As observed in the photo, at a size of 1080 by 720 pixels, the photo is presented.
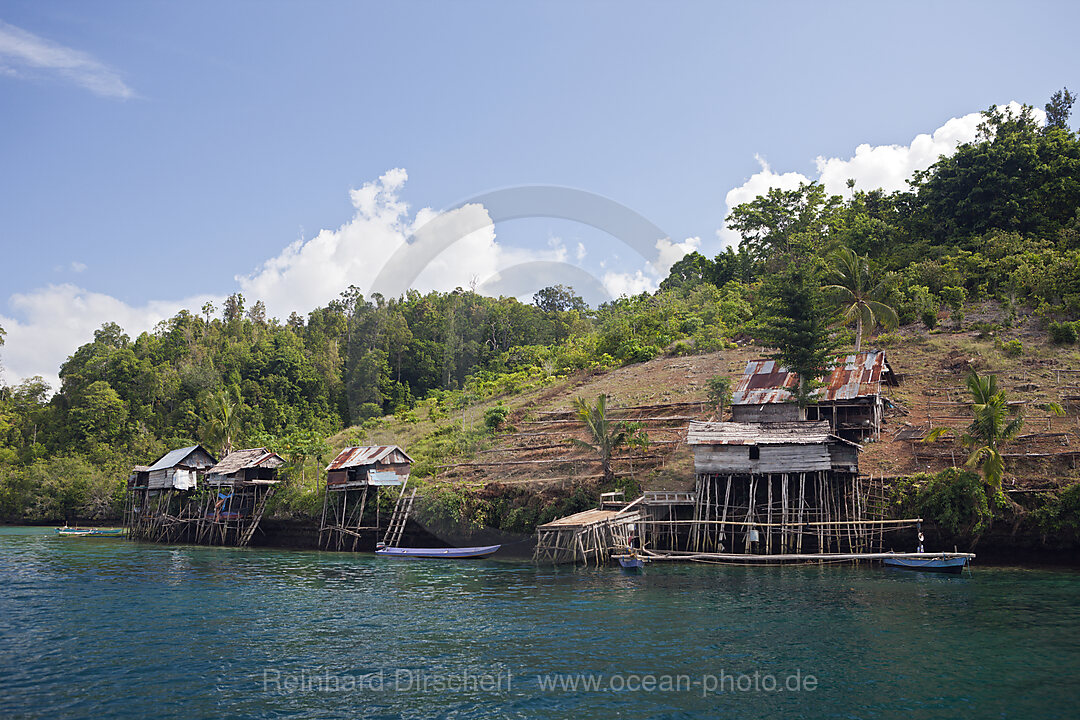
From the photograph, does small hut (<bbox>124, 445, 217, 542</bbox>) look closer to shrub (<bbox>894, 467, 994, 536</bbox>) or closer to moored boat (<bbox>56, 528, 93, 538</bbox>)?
moored boat (<bbox>56, 528, 93, 538</bbox>)

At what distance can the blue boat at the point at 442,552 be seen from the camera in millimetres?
35469

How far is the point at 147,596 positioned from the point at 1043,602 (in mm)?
29784

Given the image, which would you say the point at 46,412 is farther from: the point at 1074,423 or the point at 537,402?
the point at 1074,423

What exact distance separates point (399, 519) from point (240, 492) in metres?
16.0

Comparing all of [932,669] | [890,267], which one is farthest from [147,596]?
[890,267]

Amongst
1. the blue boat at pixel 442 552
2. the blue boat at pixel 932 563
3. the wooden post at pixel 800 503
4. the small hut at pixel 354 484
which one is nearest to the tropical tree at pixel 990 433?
the blue boat at pixel 932 563

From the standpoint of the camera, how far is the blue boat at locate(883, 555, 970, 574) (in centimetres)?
2653

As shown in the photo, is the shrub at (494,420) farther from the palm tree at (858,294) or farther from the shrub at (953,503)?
the shrub at (953,503)

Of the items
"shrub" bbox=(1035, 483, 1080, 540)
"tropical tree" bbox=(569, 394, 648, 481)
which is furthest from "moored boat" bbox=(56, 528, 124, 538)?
"shrub" bbox=(1035, 483, 1080, 540)

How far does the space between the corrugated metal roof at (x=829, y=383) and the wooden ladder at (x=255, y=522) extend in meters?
31.4

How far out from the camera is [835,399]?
36.0 m

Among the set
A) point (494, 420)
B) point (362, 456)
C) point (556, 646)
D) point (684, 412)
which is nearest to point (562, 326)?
point (494, 420)

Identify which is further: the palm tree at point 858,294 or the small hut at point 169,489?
the small hut at point 169,489

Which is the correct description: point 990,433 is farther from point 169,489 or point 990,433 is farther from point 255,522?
point 169,489
